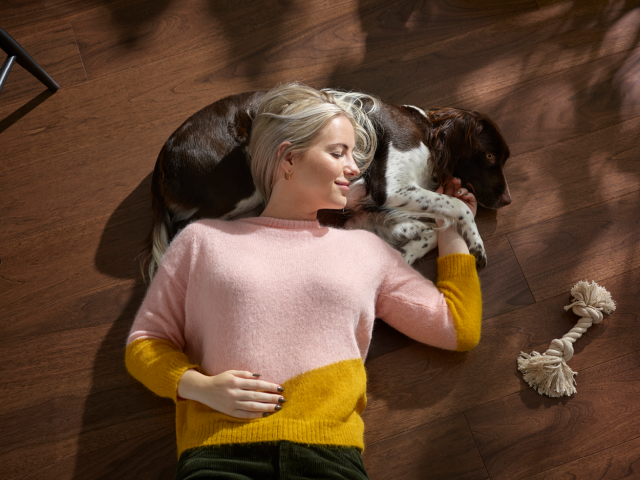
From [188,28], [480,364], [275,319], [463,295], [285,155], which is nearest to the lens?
[275,319]

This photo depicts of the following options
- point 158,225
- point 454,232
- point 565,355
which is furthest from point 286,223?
point 565,355

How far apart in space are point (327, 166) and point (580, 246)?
122 centimetres

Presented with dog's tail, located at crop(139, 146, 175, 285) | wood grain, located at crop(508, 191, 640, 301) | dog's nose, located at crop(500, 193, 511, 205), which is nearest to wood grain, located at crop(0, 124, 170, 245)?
dog's tail, located at crop(139, 146, 175, 285)

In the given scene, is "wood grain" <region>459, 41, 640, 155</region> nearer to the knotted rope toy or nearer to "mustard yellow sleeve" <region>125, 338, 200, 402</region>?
the knotted rope toy

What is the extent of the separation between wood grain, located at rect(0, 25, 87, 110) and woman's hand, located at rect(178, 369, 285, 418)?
1662mm

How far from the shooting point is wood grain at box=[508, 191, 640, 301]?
6.48ft

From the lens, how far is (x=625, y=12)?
2312 mm

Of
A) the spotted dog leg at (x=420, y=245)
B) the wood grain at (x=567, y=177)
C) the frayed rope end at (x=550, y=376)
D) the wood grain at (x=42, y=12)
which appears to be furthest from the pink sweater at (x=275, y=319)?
the wood grain at (x=42, y=12)

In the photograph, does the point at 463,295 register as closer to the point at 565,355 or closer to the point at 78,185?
the point at 565,355

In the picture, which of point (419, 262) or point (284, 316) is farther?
point (419, 262)

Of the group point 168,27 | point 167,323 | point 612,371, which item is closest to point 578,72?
point 612,371

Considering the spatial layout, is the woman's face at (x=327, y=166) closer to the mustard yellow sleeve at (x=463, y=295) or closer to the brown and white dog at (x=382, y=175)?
the brown and white dog at (x=382, y=175)

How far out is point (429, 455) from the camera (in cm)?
177

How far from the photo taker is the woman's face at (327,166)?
158 centimetres
